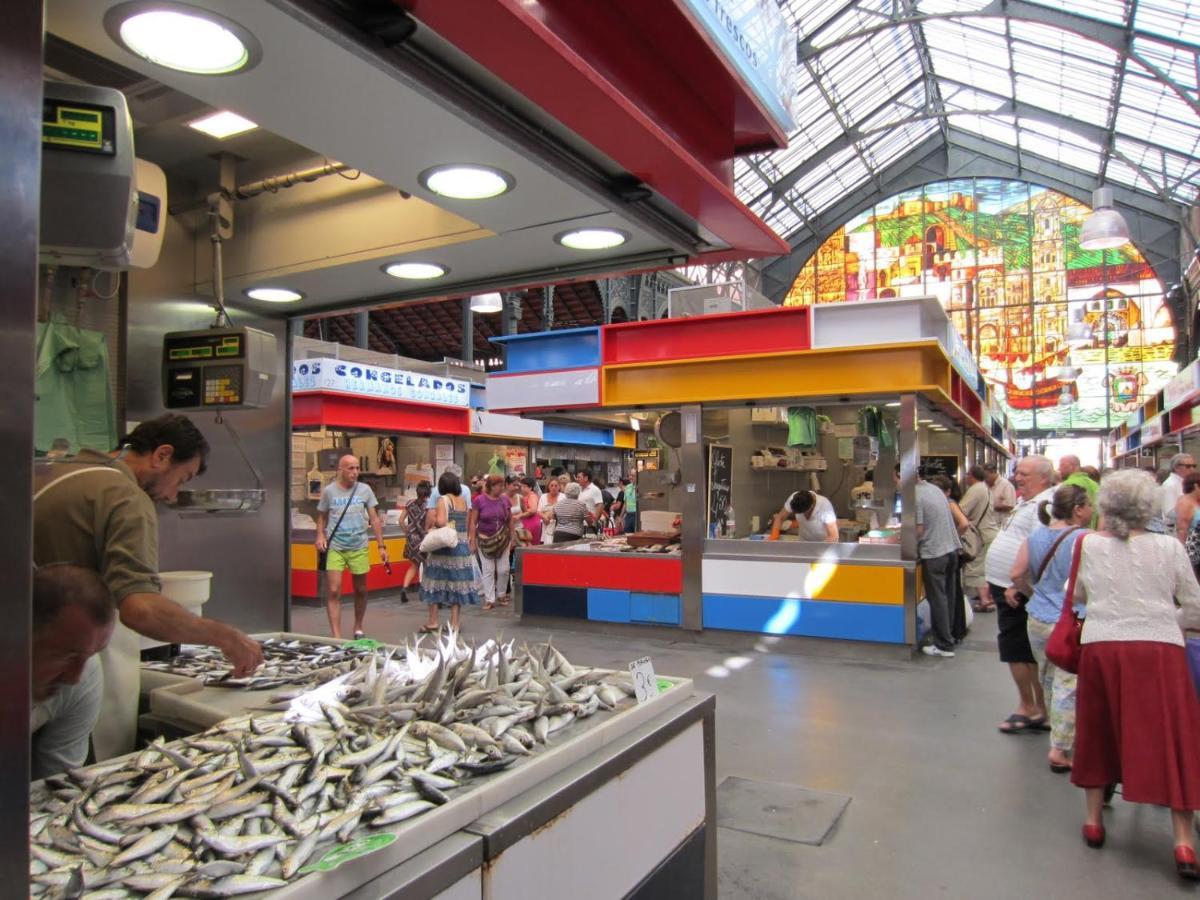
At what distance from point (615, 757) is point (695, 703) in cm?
62

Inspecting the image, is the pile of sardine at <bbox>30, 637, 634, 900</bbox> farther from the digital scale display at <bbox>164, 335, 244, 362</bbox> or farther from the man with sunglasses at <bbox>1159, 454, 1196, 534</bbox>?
the man with sunglasses at <bbox>1159, 454, 1196, 534</bbox>

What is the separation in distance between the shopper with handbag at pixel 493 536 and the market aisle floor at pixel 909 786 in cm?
261

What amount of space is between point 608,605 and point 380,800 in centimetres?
687

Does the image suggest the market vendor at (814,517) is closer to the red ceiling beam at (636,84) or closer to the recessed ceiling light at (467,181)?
the red ceiling beam at (636,84)

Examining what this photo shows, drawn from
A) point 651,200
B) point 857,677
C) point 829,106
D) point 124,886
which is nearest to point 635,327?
point 857,677

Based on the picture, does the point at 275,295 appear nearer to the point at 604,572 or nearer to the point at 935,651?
the point at 604,572

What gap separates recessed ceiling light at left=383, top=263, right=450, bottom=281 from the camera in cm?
374

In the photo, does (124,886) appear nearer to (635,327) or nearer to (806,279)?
(635,327)

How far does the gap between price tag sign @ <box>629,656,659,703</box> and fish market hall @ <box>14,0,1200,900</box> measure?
1 centimetres

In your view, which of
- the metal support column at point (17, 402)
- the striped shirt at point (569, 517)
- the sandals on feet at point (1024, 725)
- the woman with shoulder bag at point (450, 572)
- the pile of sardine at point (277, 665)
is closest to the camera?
the metal support column at point (17, 402)

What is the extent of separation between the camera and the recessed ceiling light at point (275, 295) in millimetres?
4293

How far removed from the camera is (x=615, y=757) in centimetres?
216

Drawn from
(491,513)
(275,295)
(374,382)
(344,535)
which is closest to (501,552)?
(491,513)

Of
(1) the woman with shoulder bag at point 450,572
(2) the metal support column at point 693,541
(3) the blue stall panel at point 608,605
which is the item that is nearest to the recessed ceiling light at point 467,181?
(1) the woman with shoulder bag at point 450,572
